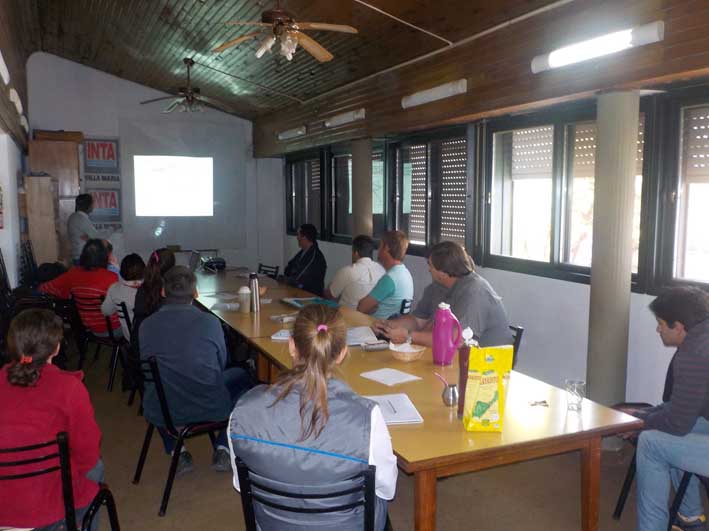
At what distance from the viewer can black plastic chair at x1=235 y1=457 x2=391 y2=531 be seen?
1.73 m

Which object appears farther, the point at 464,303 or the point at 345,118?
the point at 345,118

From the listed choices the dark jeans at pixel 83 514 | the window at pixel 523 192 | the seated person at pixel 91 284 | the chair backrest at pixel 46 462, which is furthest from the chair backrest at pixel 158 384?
the window at pixel 523 192

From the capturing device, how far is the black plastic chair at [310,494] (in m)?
1.73

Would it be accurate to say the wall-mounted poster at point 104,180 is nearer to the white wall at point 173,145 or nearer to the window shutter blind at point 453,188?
the white wall at point 173,145

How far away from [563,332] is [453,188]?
6.36ft

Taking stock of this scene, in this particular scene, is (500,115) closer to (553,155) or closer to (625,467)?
(553,155)

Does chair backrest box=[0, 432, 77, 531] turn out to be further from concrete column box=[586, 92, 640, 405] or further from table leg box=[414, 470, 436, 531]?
concrete column box=[586, 92, 640, 405]

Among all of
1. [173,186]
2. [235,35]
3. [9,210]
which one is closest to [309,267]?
[235,35]

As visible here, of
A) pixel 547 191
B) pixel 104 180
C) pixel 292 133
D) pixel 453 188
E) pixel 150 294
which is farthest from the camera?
pixel 104 180

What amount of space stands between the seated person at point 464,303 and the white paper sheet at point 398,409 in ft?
2.63

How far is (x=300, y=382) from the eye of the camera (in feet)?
5.84

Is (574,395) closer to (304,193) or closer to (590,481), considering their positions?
(590,481)

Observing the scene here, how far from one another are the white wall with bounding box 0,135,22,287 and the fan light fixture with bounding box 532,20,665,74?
212 inches

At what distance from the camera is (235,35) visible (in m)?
6.34
